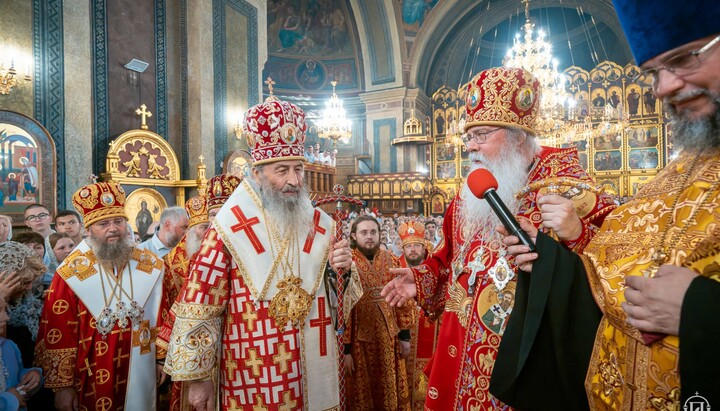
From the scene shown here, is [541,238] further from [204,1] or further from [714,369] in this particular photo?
[204,1]

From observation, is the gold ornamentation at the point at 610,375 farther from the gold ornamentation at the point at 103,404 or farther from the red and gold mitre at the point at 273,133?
→ the gold ornamentation at the point at 103,404

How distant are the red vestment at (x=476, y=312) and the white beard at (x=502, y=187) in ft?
0.14

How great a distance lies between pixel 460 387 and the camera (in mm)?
Answer: 2078

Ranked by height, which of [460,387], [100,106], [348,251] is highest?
[100,106]

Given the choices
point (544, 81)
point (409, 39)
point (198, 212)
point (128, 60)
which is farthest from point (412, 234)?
point (409, 39)

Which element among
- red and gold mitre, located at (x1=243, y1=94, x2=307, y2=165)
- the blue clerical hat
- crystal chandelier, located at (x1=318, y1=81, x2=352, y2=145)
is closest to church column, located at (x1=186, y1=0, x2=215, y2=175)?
crystal chandelier, located at (x1=318, y1=81, x2=352, y2=145)

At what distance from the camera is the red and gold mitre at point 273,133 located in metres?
2.52

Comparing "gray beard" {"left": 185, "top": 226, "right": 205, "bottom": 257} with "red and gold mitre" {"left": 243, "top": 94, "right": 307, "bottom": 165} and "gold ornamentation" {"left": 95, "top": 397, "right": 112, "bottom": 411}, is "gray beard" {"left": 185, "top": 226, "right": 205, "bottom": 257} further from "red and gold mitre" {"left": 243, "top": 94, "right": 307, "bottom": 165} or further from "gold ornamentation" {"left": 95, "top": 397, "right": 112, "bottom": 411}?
"red and gold mitre" {"left": 243, "top": 94, "right": 307, "bottom": 165}

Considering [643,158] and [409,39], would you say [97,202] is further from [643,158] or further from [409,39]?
[643,158]

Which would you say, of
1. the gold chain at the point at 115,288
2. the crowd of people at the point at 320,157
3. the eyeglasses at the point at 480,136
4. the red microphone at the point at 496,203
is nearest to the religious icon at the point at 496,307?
the red microphone at the point at 496,203

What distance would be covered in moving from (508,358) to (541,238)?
0.41m

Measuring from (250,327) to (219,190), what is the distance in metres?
2.58

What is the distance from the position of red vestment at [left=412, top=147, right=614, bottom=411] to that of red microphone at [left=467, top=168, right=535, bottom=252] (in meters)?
0.57

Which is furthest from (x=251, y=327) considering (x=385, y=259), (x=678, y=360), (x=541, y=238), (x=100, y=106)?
(x=100, y=106)
